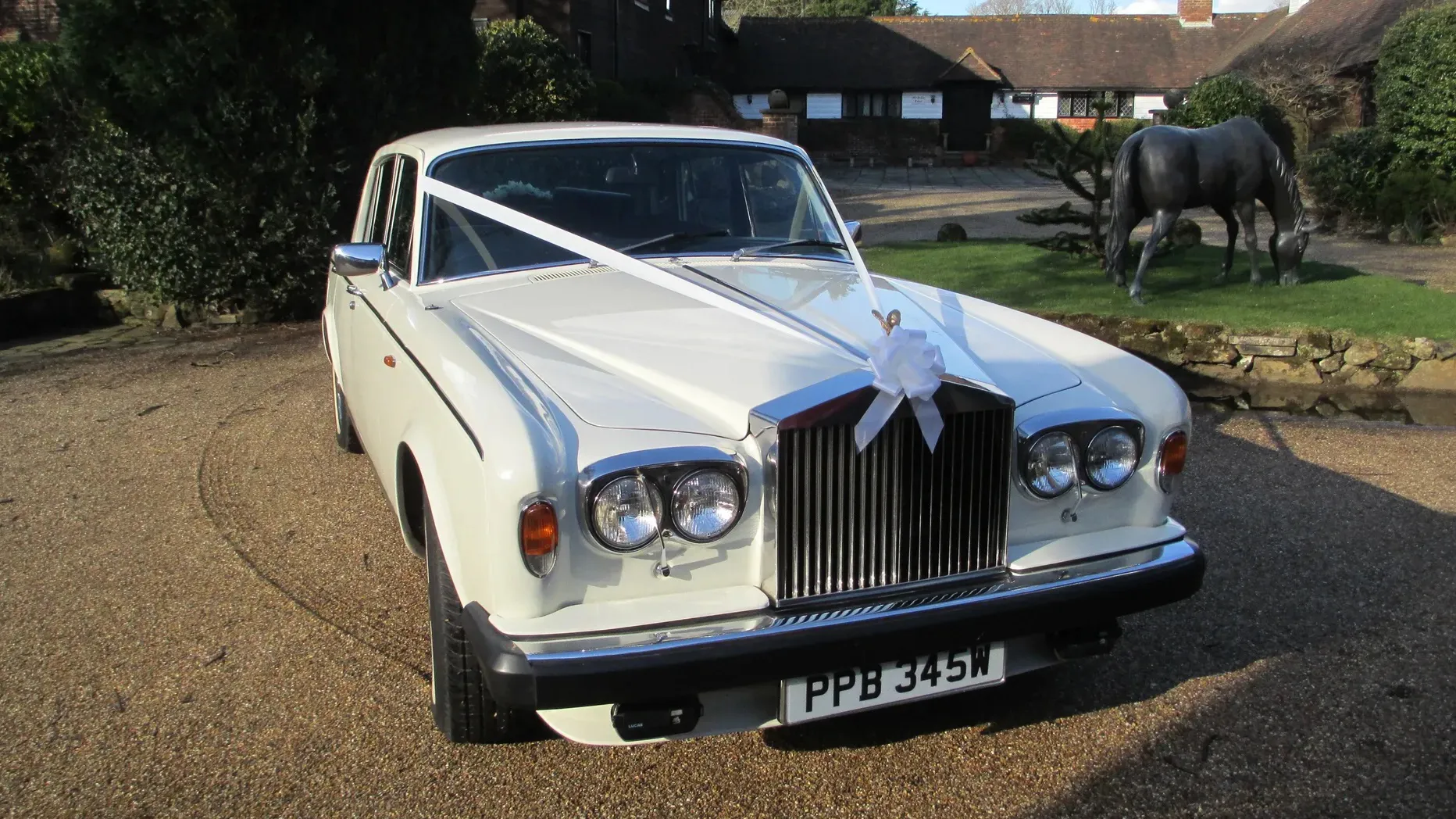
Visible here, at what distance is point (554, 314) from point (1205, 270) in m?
10.1

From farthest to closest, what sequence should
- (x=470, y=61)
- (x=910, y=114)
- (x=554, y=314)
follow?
→ (x=910, y=114)
(x=470, y=61)
(x=554, y=314)

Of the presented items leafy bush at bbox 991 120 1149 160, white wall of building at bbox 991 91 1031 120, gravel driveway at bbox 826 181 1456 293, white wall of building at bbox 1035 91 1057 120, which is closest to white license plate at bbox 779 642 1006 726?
gravel driveway at bbox 826 181 1456 293

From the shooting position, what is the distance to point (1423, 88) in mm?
16734

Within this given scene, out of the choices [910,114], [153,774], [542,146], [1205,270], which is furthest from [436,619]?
[910,114]

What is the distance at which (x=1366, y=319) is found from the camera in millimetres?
8852

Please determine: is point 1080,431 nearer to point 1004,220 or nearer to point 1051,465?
point 1051,465

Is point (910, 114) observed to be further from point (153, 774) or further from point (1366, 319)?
point (153, 774)

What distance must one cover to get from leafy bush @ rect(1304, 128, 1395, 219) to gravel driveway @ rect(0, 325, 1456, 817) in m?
13.5

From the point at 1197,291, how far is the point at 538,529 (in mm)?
9330

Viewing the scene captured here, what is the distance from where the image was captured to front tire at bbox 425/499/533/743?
2.84m

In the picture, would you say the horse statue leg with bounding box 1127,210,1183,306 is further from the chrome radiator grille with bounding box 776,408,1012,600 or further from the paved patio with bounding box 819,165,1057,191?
the paved patio with bounding box 819,165,1057,191

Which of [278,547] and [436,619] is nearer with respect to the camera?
[436,619]

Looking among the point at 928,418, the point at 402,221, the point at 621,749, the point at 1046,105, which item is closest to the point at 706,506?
the point at 928,418

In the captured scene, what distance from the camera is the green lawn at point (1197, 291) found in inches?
349
